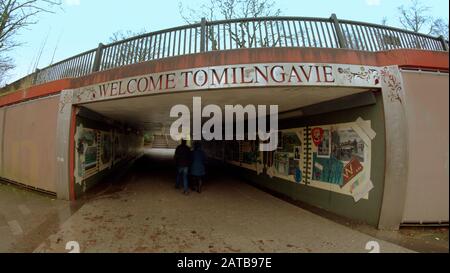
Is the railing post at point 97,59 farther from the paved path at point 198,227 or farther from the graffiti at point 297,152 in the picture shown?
the graffiti at point 297,152

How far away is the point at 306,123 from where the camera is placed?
24.7ft

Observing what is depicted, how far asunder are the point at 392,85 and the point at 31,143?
10.2 m

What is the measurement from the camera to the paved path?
175 inches

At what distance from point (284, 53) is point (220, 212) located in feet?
13.0

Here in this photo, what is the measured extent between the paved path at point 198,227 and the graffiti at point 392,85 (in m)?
2.76

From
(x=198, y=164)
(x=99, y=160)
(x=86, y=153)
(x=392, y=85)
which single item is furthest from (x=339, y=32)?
(x=99, y=160)

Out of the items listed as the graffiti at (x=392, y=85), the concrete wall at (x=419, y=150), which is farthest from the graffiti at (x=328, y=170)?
the graffiti at (x=392, y=85)

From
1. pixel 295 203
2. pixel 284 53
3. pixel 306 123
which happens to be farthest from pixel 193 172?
pixel 284 53

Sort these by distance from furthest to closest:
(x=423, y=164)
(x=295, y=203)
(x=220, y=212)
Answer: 1. (x=295, y=203)
2. (x=220, y=212)
3. (x=423, y=164)

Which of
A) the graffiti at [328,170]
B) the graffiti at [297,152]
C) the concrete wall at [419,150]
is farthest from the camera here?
the graffiti at [297,152]

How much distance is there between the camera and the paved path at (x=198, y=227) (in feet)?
14.6

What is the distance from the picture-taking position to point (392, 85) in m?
5.24

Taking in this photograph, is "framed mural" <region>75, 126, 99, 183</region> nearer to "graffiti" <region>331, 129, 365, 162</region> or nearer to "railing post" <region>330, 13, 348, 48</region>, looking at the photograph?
"graffiti" <region>331, 129, 365, 162</region>
